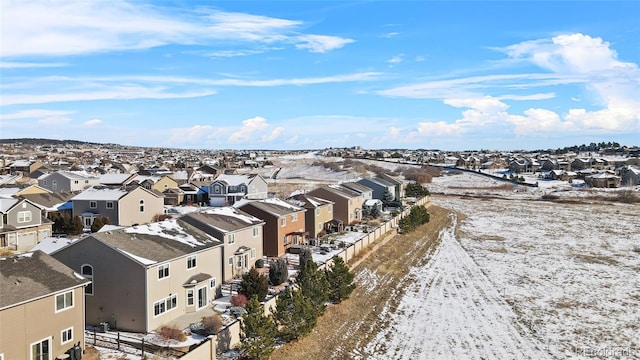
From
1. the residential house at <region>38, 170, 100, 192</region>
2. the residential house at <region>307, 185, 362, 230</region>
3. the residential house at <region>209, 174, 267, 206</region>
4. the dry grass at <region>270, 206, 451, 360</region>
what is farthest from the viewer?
the residential house at <region>38, 170, 100, 192</region>

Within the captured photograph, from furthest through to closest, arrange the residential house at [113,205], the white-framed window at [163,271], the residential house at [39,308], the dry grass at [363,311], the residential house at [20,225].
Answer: the residential house at [113,205] < the residential house at [20,225] < the white-framed window at [163,271] < the dry grass at [363,311] < the residential house at [39,308]

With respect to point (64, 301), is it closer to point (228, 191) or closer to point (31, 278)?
point (31, 278)

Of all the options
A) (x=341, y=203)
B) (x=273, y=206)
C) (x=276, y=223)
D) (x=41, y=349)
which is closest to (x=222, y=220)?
(x=276, y=223)

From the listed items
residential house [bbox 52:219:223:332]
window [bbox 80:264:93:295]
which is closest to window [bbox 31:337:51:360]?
residential house [bbox 52:219:223:332]

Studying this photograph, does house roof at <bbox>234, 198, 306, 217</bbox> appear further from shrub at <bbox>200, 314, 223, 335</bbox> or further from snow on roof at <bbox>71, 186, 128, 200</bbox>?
shrub at <bbox>200, 314, 223, 335</bbox>

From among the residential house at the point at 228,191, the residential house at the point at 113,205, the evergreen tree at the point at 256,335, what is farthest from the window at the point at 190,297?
the residential house at the point at 228,191

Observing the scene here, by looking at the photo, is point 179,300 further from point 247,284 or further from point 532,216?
point 532,216

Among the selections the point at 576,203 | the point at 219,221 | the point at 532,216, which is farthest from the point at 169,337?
the point at 576,203

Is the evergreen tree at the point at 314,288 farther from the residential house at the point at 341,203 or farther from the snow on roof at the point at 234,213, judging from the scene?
the residential house at the point at 341,203
